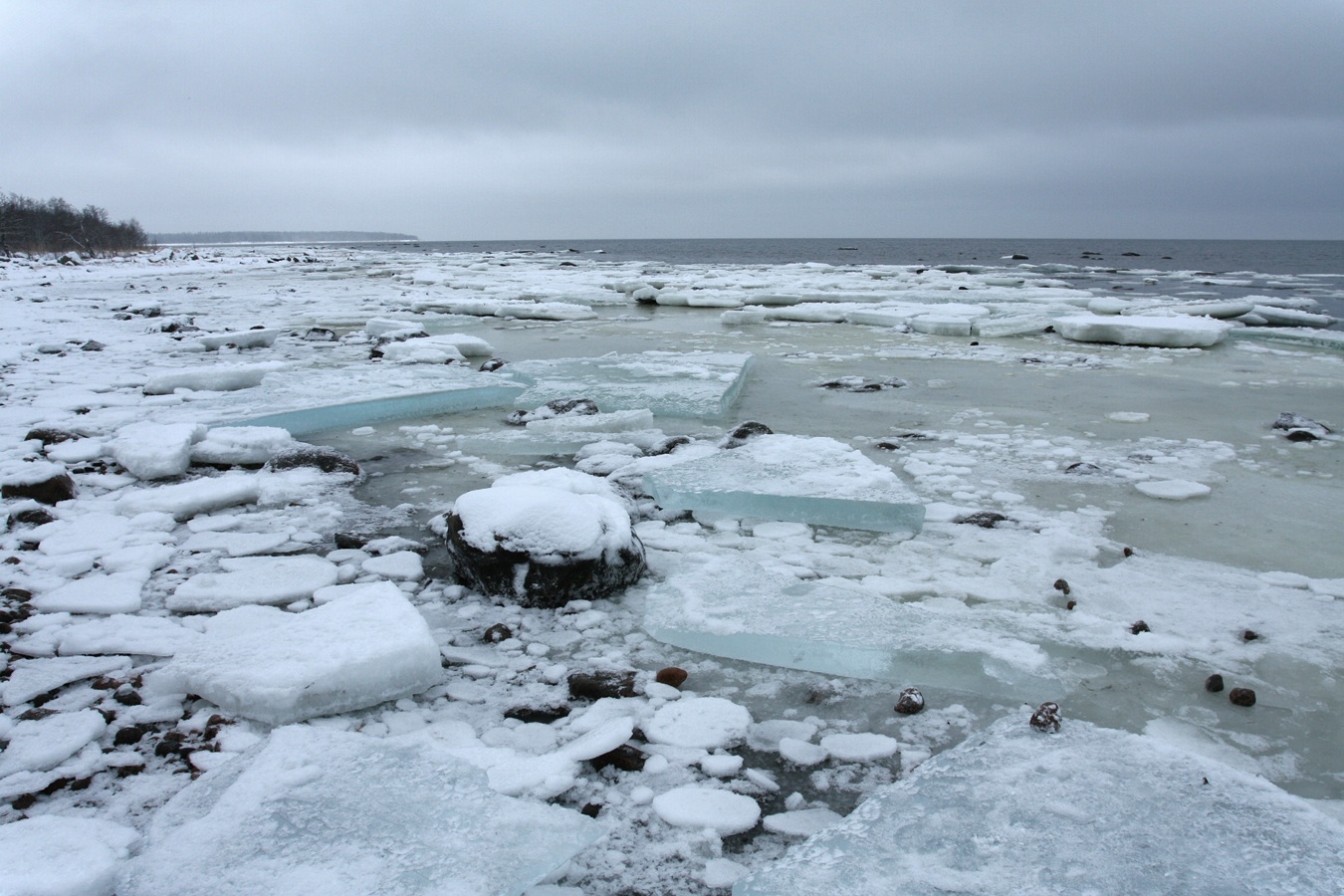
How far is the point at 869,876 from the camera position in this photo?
3.82 ft

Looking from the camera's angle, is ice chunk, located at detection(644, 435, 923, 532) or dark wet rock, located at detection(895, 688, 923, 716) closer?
dark wet rock, located at detection(895, 688, 923, 716)

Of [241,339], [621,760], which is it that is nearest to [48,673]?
[621,760]

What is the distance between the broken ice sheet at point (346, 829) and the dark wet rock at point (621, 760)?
0.23 meters

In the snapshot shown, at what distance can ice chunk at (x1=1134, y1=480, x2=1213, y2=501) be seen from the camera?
124 inches

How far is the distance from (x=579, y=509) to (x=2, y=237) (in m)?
38.2

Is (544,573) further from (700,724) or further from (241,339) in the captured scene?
(241,339)

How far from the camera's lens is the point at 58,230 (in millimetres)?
34344

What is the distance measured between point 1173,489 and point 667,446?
2.19 meters

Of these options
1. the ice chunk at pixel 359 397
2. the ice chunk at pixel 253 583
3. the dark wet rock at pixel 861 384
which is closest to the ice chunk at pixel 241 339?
the ice chunk at pixel 359 397

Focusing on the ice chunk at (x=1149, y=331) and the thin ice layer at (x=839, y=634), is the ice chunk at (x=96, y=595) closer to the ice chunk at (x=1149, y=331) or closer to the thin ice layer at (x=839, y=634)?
the thin ice layer at (x=839, y=634)

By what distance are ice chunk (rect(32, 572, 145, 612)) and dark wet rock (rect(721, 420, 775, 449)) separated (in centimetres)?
243

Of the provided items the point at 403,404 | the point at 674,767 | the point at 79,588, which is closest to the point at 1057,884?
the point at 674,767

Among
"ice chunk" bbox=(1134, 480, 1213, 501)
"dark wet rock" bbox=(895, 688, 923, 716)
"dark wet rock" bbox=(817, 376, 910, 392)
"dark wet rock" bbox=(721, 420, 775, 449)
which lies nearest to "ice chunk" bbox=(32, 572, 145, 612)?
"dark wet rock" bbox=(895, 688, 923, 716)

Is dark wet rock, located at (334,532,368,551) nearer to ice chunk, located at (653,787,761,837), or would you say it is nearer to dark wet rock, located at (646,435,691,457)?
dark wet rock, located at (646,435,691,457)
